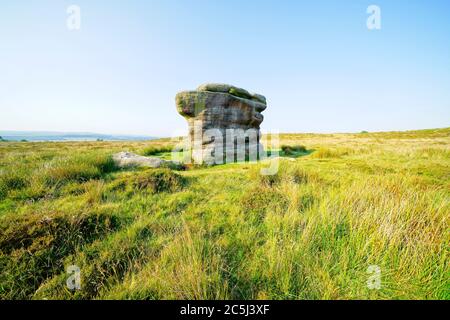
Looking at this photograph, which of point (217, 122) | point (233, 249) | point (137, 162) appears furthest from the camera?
point (217, 122)

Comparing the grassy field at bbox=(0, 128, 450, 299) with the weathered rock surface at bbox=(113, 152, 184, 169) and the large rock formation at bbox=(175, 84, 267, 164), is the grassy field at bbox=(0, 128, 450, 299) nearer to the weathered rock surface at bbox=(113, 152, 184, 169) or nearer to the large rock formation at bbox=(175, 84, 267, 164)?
the weathered rock surface at bbox=(113, 152, 184, 169)

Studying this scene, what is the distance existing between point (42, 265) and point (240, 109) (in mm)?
13591

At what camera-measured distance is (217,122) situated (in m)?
13.5

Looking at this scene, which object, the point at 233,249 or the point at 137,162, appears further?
the point at 137,162

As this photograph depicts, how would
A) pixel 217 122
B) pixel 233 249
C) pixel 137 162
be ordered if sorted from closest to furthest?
pixel 233 249, pixel 137 162, pixel 217 122

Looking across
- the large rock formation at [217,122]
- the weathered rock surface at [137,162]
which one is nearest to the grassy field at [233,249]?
the weathered rock surface at [137,162]

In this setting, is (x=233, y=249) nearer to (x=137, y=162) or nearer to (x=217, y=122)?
(x=137, y=162)

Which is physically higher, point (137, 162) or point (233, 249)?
point (137, 162)

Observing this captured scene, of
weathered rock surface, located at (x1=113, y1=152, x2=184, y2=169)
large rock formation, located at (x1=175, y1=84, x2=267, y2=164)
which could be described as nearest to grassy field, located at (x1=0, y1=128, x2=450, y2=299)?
weathered rock surface, located at (x1=113, y1=152, x2=184, y2=169)

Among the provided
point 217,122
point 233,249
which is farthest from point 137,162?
point 233,249

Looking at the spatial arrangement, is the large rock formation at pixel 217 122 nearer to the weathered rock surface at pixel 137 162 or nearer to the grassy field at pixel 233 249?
the weathered rock surface at pixel 137 162

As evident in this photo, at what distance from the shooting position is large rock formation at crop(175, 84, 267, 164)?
12.8m
